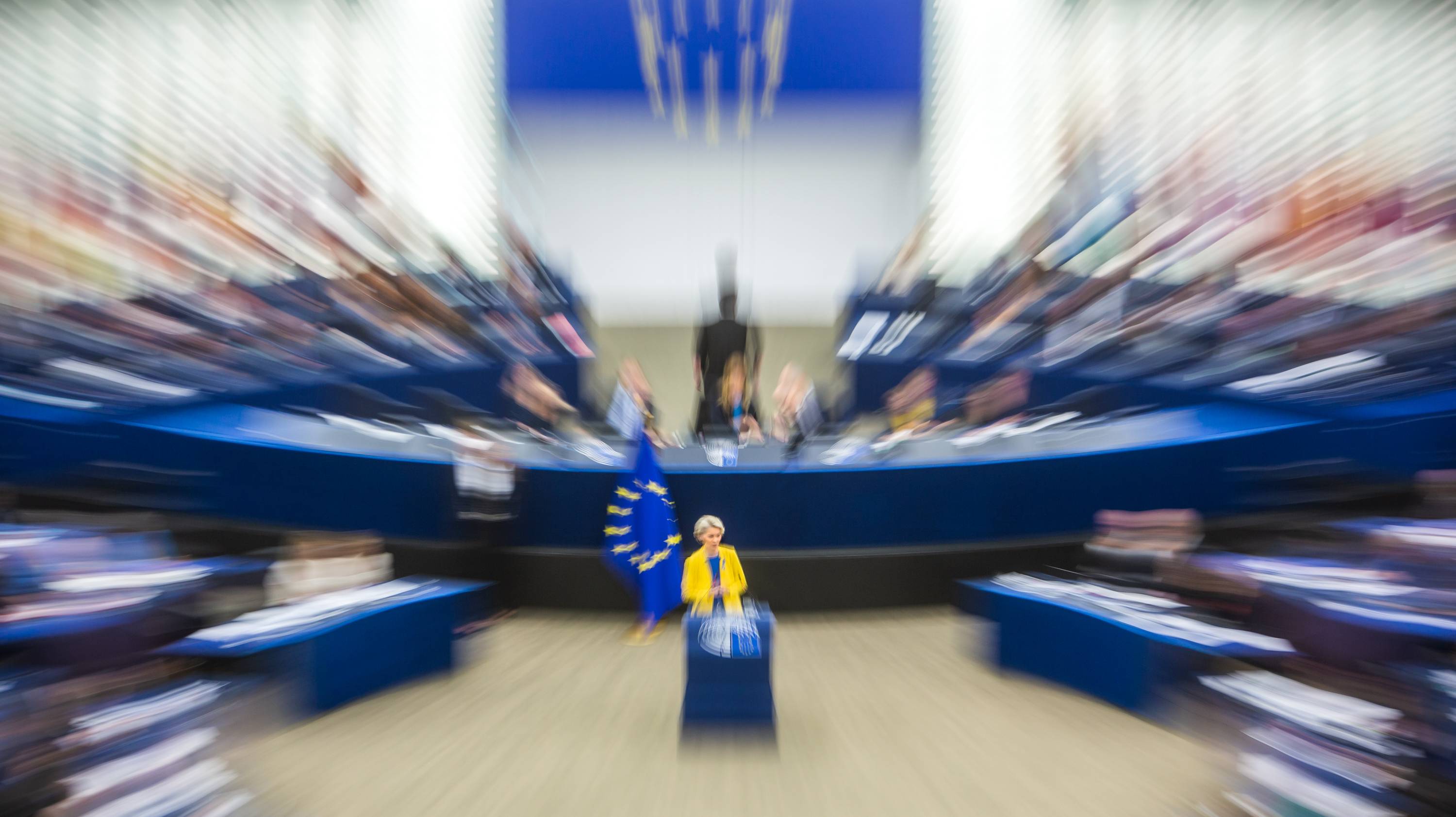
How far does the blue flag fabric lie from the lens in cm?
374

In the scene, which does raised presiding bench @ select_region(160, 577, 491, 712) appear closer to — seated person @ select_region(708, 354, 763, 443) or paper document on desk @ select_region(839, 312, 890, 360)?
seated person @ select_region(708, 354, 763, 443)

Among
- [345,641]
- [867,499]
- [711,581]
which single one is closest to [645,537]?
[711,581]

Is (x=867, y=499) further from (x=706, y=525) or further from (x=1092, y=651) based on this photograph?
(x=706, y=525)

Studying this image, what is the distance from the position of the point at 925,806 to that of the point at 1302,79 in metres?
5.89

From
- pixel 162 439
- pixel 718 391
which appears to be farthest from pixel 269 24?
pixel 718 391

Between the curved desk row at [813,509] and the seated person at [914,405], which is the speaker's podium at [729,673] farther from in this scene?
the seated person at [914,405]

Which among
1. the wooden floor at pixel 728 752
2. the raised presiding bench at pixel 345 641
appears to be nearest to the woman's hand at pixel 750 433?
the wooden floor at pixel 728 752

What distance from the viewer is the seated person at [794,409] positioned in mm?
5707

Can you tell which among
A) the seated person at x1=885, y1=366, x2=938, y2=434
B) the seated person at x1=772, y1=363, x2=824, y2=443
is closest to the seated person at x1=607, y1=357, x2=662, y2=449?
the seated person at x1=772, y1=363, x2=824, y2=443

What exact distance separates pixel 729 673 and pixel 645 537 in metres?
1.42

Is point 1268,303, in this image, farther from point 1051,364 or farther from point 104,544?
point 104,544

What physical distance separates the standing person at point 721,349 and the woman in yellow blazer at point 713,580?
8.76 ft

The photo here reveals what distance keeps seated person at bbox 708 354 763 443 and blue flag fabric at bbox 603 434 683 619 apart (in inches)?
60.6

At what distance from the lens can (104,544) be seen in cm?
209
